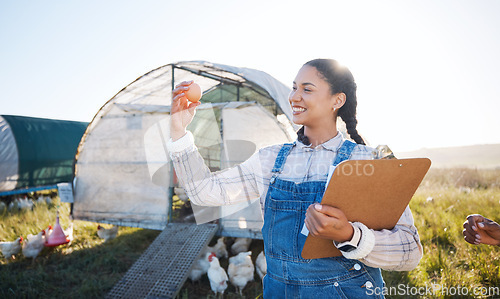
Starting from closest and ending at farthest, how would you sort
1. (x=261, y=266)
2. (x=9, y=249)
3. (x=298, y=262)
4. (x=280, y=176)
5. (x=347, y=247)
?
(x=347, y=247) < (x=298, y=262) < (x=280, y=176) < (x=261, y=266) < (x=9, y=249)

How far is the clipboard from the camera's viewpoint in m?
1.16

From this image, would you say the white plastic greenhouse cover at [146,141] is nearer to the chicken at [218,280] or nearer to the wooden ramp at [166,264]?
the wooden ramp at [166,264]

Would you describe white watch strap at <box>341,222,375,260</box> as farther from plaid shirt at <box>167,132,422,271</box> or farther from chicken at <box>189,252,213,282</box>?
chicken at <box>189,252,213,282</box>

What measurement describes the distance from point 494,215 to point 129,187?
23.9ft

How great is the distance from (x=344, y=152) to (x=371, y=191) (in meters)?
0.36

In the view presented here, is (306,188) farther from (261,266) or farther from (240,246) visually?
(240,246)

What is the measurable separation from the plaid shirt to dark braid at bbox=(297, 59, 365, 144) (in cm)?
18

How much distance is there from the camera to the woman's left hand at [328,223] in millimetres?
1120

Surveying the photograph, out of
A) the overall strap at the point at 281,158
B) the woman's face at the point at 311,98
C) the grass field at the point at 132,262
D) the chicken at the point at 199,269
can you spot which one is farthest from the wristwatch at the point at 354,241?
the chicken at the point at 199,269

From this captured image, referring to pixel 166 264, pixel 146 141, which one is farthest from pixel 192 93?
pixel 146 141

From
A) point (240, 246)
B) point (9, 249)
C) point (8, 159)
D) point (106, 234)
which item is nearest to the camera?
point (9, 249)

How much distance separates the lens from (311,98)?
1.65 meters

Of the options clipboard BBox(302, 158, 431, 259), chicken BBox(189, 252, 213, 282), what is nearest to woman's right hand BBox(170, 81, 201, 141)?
clipboard BBox(302, 158, 431, 259)

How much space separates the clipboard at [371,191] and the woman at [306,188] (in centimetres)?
6
